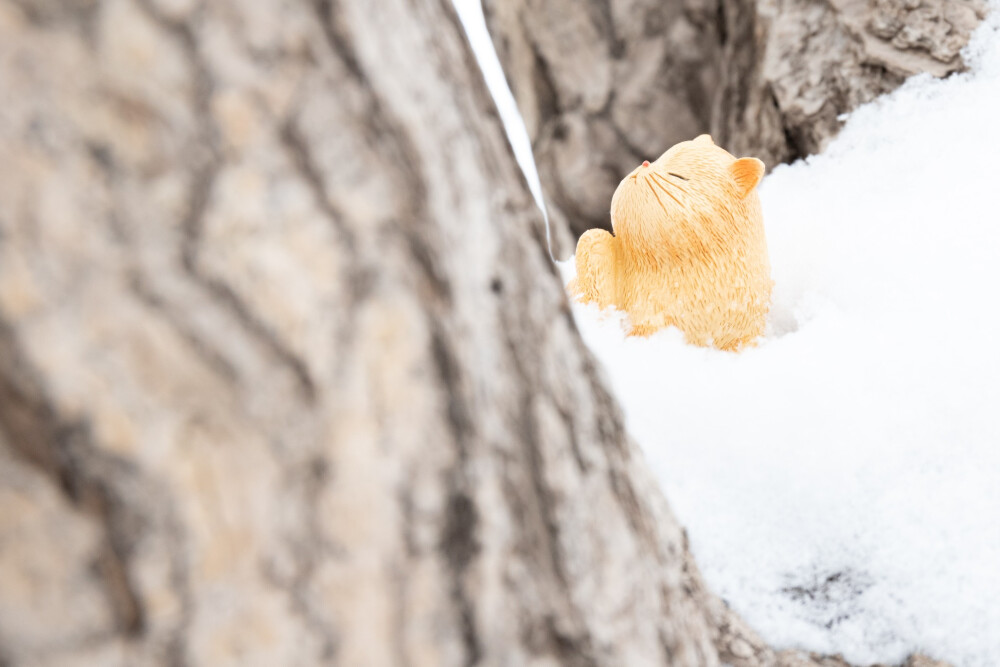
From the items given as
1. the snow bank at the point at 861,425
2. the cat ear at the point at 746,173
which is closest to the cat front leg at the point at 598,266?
the snow bank at the point at 861,425

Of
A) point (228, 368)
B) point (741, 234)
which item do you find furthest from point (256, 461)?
point (741, 234)

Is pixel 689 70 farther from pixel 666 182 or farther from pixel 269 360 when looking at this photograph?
pixel 269 360

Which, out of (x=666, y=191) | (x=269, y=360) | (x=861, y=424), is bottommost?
(x=861, y=424)

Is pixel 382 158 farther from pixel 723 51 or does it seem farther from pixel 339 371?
pixel 723 51

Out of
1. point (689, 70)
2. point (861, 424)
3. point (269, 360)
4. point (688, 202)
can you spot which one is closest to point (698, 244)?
point (688, 202)

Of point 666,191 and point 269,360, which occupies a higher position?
point 269,360

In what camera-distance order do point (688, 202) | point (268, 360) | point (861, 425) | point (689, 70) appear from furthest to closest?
point (689, 70)
point (688, 202)
point (861, 425)
point (268, 360)
